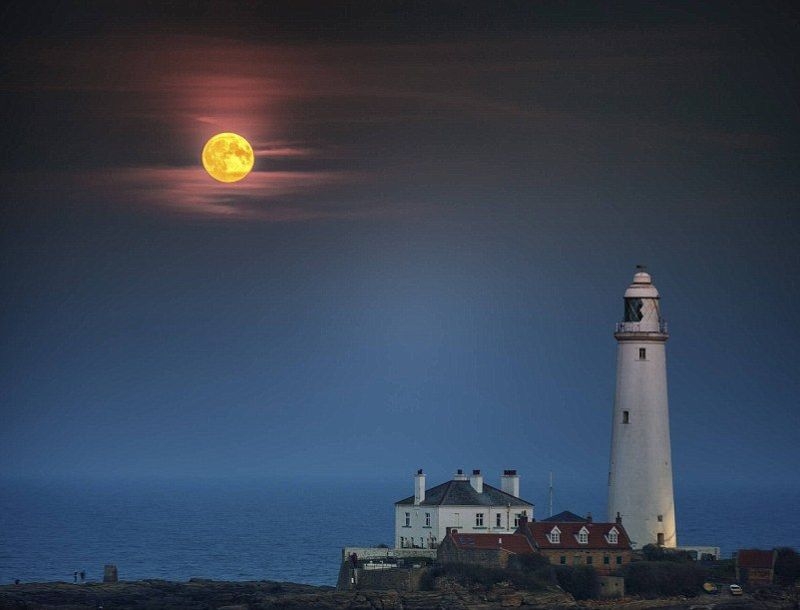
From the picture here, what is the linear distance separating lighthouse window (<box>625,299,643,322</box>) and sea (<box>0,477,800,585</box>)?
71.5 feet

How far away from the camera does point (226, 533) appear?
11100 centimetres

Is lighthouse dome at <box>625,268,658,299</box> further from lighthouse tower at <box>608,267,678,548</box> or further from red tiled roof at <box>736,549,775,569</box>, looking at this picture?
red tiled roof at <box>736,549,775,569</box>

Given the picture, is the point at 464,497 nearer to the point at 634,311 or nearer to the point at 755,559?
the point at 634,311

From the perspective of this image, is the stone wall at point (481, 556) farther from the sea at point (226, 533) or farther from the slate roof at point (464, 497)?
the sea at point (226, 533)

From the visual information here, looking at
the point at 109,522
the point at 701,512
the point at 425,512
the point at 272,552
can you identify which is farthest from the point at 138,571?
the point at 701,512

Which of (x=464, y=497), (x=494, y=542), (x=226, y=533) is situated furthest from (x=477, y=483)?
(x=226, y=533)

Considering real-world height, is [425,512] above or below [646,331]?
below

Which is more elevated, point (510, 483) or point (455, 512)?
point (510, 483)

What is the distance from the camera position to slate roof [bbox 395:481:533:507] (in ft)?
186

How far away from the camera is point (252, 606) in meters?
50.2

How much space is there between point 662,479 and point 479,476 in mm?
6634

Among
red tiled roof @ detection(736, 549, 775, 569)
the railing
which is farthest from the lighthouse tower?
red tiled roof @ detection(736, 549, 775, 569)

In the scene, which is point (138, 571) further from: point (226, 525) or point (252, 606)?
point (226, 525)

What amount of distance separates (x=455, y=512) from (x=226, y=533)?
185 ft
